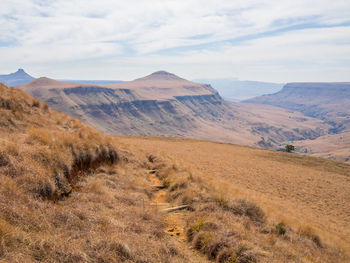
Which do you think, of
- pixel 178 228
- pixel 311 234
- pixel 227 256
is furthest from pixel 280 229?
pixel 178 228

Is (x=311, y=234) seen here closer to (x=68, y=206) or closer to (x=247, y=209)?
(x=247, y=209)

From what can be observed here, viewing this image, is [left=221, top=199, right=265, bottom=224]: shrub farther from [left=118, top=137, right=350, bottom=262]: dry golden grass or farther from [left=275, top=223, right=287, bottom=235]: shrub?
[left=275, top=223, right=287, bottom=235]: shrub

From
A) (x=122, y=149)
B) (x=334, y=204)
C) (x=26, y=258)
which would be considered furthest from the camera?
(x=334, y=204)

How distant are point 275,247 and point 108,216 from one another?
466 centimetres

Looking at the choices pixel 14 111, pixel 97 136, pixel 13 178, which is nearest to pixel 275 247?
pixel 13 178

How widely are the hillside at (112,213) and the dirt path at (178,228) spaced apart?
0.03 meters

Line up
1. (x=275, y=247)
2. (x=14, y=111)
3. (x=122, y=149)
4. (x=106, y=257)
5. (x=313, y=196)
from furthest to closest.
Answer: (x=313, y=196)
(x=122, y=149)
(x=14, y=111)
(x=275, y=247)
(x=106, y=257)

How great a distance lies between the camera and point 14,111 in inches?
450

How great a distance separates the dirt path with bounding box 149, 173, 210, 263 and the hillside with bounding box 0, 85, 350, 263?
0.10 ft

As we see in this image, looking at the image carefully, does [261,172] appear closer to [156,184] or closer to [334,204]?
[334,204]

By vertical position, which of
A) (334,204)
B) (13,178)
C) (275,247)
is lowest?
(334,204)

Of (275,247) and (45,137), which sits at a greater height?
(45,137)

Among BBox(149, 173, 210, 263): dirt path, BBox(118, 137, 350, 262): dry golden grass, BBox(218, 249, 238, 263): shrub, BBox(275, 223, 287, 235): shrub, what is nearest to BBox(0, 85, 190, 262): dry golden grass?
BBox(149, 173, 210, 263): dirt path

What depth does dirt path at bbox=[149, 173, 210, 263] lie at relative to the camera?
6.11m
